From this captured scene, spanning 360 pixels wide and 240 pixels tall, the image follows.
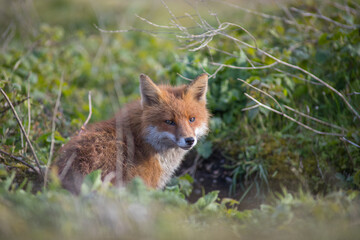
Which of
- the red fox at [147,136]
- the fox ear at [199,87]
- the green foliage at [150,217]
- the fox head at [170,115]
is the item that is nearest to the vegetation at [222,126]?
the green foliage at [150,217]

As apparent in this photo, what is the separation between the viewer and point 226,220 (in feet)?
11.3

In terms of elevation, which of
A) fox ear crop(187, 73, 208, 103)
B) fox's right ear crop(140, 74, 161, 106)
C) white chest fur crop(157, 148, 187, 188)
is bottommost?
white chest fur crop(157, 148, 187, 188)

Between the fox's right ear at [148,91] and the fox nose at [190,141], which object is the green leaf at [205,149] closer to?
the fox nose at [190,141]

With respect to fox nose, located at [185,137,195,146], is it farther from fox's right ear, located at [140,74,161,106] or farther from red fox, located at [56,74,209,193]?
fox's right ear, located at [140,74,161,106]

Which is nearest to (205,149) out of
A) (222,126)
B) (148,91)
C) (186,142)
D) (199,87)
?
(222,126)

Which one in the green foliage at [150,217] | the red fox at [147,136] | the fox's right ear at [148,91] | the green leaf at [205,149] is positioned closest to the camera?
the green foliage at [150,217]

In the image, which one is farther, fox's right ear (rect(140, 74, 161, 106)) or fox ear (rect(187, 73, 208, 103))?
fox ear (rect(187, 73, 208, 103))

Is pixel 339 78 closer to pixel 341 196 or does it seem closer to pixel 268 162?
pixel 268 162

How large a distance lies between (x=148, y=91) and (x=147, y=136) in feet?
1.98

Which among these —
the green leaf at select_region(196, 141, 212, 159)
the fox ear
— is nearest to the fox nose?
the fox ear

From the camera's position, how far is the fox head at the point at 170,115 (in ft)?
14.8

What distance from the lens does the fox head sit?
14.8ft

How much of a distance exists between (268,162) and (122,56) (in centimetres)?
513

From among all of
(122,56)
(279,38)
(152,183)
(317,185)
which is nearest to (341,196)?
(317,185)
